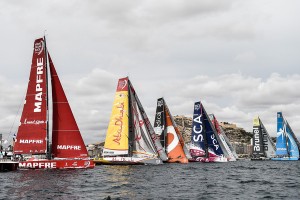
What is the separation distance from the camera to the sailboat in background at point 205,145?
7550cm

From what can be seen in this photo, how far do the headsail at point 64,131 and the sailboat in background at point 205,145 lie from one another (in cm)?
4037

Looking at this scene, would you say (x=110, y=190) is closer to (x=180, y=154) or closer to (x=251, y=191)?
(x=251, y=191)

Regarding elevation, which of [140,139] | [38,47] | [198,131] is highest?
[38,47]

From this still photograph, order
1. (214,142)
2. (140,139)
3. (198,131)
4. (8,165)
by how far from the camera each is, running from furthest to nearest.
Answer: (198,131), (214,142), (140,139), (8,165)

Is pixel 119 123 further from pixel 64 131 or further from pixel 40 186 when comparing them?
pixel 40 186

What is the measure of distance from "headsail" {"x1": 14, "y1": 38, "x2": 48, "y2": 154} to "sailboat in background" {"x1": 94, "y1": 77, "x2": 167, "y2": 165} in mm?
17062

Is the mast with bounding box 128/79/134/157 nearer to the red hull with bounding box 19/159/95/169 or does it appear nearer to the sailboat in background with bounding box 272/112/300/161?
the red hull with bounding box 19/159/95/169

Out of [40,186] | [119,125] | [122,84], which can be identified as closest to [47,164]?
[40,186]

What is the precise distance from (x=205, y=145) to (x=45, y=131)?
1702 inches

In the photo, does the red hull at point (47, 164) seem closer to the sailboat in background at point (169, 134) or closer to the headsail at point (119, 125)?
the headsail at point (119, 125)

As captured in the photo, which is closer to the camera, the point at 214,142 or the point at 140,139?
the point at 140,139

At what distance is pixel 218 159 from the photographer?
75125 millimetres

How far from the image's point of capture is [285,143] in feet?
322

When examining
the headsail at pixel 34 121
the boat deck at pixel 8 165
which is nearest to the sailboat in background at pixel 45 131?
the headsail at pixel 34 121
